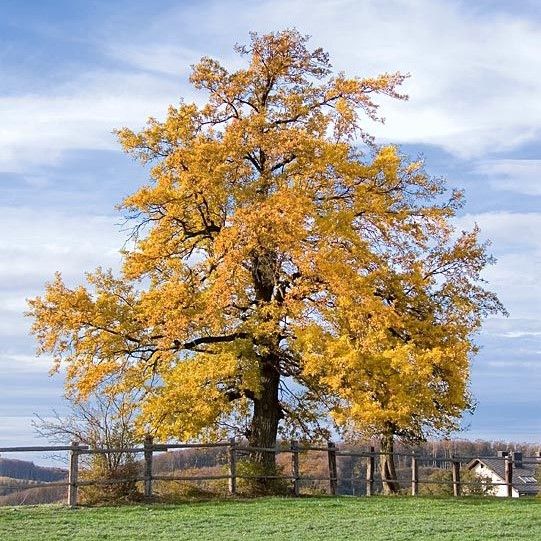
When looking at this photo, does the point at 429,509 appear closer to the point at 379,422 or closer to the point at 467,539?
the point at 379,422

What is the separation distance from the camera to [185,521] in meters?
19.7

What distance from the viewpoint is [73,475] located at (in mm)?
22312

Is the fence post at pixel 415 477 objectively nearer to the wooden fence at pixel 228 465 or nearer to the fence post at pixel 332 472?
the wooden fence at pixel 228 465

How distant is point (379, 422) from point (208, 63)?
1251 centimetres

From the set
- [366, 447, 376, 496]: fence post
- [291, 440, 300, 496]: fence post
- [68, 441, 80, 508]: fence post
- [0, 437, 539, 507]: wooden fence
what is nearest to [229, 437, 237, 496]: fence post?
[0, 437, 539, 507]: wooden fence

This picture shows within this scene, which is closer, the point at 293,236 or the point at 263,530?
the point at 263,530

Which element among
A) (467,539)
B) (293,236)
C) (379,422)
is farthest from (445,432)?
(467,539)

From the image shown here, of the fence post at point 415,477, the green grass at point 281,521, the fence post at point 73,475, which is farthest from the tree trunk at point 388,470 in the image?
the fence post at point 73,475

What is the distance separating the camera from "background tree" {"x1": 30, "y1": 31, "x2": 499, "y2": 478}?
2572 cm

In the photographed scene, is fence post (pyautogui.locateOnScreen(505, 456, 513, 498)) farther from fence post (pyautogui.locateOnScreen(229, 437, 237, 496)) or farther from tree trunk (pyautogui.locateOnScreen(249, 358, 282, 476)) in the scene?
fence post (pyautogui.locateOnScreen(229, 437, 237, 496))

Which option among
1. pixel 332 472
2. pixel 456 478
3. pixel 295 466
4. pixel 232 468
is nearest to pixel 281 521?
pixel 232 468

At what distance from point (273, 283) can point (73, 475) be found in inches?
342

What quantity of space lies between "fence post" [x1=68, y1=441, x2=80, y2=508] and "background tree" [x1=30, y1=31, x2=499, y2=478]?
3987mm

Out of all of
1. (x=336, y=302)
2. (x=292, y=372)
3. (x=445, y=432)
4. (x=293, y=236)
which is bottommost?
(x=445, y=432)
